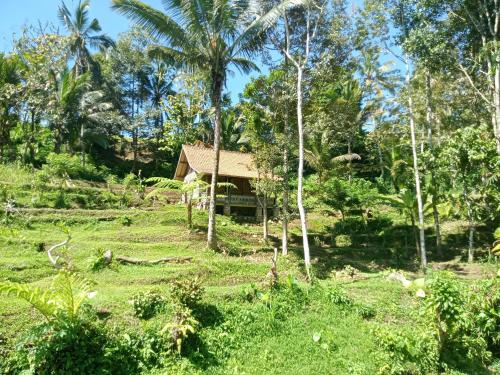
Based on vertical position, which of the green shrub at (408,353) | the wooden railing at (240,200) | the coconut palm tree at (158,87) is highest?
the coconut palm tree at (158,87)

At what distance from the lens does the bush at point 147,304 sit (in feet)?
26.3

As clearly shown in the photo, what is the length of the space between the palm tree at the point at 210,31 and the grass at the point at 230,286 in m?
2.57

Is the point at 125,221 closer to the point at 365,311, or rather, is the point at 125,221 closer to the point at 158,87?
the point at 365,311

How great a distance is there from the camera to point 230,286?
1037cm

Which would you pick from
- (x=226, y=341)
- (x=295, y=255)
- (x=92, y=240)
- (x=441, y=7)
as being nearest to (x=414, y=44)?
(x=441, y=7)

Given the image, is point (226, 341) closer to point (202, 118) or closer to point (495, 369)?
point (495, 369)

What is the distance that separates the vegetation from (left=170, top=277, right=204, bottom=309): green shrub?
4 cm

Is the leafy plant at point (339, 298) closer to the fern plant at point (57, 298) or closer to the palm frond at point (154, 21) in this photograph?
the fern plant at point (57, 298)

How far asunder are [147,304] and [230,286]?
109 inches

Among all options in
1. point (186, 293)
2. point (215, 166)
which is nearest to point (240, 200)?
point (215, 166)

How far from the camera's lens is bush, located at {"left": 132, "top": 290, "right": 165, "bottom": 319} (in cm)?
801

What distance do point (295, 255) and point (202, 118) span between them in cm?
1953

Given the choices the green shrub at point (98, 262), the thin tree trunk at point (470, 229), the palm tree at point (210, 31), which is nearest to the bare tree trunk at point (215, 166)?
the palm tree at point (210, 31)

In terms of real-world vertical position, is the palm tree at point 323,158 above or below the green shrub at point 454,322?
above
